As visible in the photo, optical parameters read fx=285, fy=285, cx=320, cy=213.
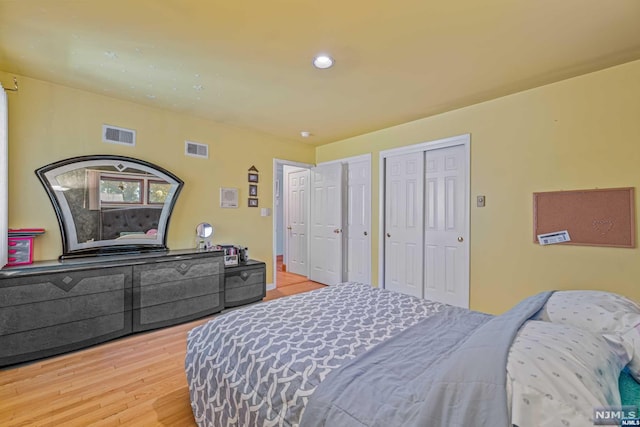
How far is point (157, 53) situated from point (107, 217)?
71.7 inches

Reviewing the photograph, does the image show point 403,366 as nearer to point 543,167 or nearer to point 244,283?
point 543,167

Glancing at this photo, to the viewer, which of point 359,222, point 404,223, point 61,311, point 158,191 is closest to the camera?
point 61,311

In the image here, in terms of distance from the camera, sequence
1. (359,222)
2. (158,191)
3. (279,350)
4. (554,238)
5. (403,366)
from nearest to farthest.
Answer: (403,366) → (279,350) → (554,238) → (158,191) → (359,222)

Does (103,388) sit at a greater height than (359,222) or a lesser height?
lesser

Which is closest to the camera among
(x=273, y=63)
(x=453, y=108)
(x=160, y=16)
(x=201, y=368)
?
(x=201, y=368)

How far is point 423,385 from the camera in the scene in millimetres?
1002

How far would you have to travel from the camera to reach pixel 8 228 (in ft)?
8.34

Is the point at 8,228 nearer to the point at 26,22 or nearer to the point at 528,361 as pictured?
the point at 26,22

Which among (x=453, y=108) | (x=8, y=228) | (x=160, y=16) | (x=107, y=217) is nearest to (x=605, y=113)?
(x=453, y=108)

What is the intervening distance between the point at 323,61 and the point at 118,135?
2.43 metres

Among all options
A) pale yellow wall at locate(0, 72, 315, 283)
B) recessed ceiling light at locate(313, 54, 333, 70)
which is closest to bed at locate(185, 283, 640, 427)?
recessed ceiling light at locate(313, 54, 333, 70)

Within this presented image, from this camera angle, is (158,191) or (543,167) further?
(158,191)

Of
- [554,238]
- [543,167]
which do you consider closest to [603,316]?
[554,238]

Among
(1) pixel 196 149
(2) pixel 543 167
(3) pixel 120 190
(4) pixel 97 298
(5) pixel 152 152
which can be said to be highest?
(1) pixel 196 149
